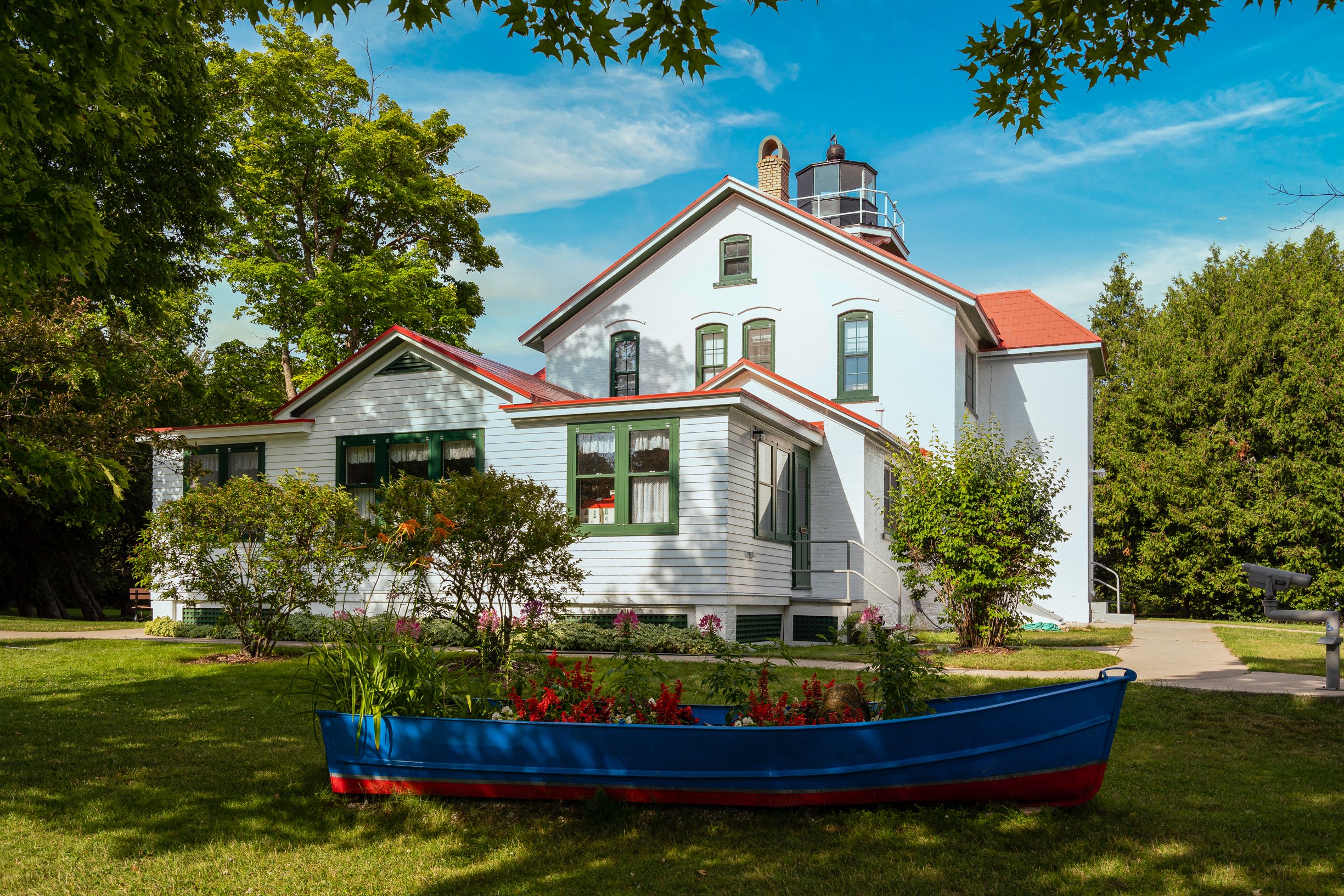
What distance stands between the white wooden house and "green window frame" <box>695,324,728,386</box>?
0.05 metres

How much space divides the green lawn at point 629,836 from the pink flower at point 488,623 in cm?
318

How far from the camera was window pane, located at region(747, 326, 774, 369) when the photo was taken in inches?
899

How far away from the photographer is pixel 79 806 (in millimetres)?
6543

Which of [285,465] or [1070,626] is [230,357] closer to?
[285,465]

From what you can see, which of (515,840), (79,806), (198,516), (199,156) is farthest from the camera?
(199,156)

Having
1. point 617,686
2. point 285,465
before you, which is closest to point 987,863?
point 617,686

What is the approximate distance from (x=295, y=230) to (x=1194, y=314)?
2908cm

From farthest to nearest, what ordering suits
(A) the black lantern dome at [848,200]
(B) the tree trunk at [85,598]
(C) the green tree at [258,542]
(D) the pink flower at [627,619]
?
1. (A) the black lantern dome at [848,200]
2. (B) the tree trunk at [85,598]
3. (D) the pink flower at [627,619]
4. (C) the green tree at [258,542]

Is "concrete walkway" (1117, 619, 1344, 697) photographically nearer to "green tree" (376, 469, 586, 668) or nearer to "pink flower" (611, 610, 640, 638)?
"pink flower" (611, 610, 640, 638)

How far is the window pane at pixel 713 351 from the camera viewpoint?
2317 cm

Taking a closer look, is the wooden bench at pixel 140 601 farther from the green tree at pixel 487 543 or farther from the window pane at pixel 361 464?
the green tree at pixel 487 543

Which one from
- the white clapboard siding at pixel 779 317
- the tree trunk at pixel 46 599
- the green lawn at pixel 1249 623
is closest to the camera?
the white clapboard siding at pixel 779 317

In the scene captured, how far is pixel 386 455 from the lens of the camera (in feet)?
60.8

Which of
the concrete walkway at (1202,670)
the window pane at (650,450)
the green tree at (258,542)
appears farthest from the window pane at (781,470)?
the green tree at (258,542)
